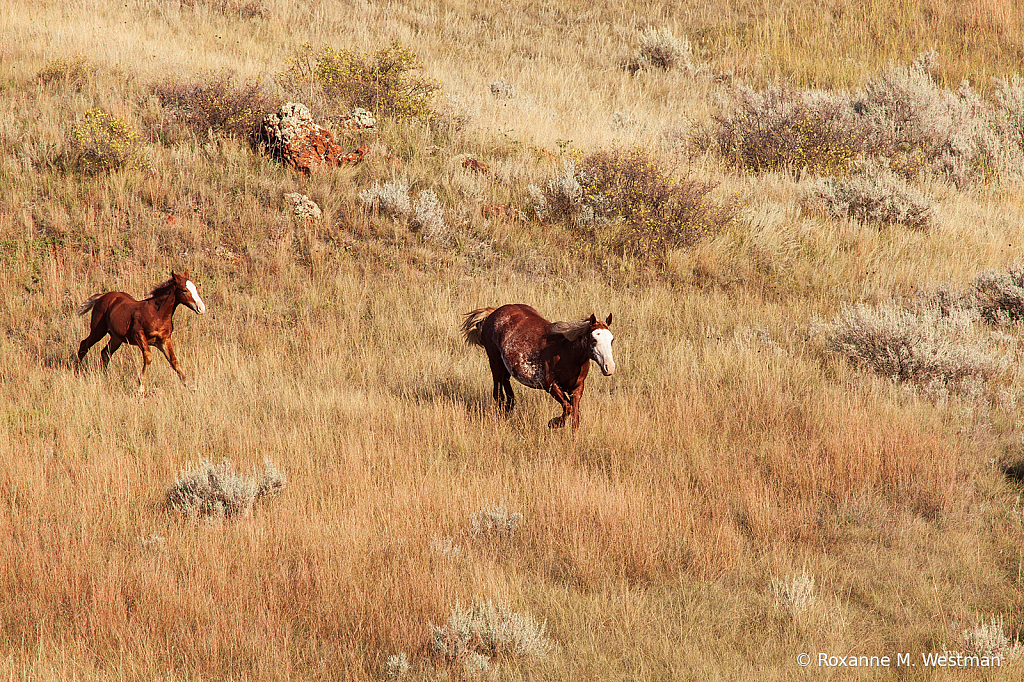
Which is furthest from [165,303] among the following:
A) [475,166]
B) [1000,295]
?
[1000,295]

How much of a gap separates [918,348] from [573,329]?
147 inches

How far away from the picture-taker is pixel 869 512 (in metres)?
5.26

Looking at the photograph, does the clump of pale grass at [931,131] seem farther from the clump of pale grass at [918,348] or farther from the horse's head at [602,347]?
the horse's head at [602,347]

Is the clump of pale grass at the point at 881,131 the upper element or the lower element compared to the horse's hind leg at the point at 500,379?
upper

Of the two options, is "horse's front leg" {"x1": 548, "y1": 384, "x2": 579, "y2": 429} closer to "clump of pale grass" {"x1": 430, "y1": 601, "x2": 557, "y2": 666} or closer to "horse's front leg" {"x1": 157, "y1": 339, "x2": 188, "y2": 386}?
"clump of pale grass" {"x1": 430, "y1": 601, "x2": 557, "y2": 666}

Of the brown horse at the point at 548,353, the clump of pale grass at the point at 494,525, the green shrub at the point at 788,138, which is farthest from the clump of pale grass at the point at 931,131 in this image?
the clump of pale grass at the point at 494,525

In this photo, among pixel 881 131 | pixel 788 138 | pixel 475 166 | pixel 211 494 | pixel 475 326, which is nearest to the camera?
pixel 211 494

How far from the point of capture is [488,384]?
297 inches

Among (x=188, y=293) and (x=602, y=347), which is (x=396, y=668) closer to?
(x=602, y=347)

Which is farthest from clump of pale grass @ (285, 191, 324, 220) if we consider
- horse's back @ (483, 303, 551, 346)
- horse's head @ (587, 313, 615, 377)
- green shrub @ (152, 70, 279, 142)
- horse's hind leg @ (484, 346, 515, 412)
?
horse's head @ (587, 313, 615, 377)

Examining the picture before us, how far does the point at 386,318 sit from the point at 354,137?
15.2 ft

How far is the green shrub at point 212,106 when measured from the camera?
463 inches

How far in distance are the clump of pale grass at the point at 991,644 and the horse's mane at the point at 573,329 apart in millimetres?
3087

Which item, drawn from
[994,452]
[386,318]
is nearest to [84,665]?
[386,318]
